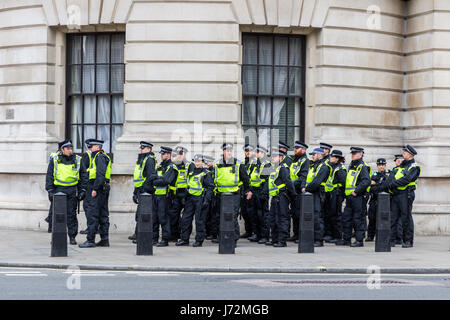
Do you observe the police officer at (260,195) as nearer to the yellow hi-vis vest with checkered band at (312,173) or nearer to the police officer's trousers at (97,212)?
the yellow hi-vis vest with checkered band at (312,173)

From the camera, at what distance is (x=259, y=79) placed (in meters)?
21.7

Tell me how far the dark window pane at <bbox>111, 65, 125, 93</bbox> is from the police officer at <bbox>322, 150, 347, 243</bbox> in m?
5.36

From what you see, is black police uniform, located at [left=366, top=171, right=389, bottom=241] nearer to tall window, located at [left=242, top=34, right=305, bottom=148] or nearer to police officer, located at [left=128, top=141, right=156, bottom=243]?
tall window, located at [left=242, top=34, right=305, bottom=148]

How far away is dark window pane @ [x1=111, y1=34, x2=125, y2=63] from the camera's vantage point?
21.2 meters

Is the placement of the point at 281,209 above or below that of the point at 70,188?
below

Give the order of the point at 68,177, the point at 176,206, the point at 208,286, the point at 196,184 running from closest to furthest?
the point at 208,286 → the point at 68,177 → the point at 196,184 → the point at 176,206

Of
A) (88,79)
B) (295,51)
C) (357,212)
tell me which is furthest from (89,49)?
(357,212)

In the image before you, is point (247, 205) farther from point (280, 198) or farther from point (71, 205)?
point (71, 205)

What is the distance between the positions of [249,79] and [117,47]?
3.11 meters

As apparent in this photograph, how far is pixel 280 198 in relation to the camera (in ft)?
57.6

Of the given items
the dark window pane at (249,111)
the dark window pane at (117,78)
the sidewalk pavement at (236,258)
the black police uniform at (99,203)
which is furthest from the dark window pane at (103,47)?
the sidewalk pavement at (236,258)

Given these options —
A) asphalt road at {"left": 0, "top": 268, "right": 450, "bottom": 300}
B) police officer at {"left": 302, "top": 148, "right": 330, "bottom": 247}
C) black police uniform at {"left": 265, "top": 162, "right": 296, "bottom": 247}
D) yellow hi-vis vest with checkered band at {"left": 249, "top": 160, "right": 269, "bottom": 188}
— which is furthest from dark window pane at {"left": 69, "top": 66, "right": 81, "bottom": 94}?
asphalt road at {"left": 0, "top": 268, "right": 450, "bottom": 300}

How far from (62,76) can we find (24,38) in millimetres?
1249

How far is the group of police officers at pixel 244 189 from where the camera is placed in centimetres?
1738
